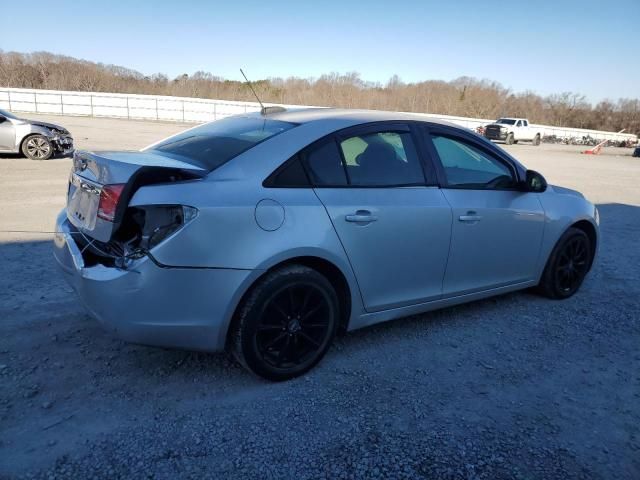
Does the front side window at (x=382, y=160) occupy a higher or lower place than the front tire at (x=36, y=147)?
higher

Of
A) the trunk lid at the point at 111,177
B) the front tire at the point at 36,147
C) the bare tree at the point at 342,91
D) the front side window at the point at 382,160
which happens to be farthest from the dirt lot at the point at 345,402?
the bare tree at the point at 342,91

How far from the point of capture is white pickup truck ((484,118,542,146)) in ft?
116

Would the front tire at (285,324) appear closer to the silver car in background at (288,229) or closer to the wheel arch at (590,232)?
the silver car in background at (288,229)

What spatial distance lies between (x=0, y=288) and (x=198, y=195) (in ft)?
8.57

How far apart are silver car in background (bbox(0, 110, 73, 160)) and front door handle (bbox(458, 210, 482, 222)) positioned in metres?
12.5

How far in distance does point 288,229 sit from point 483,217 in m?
1.70

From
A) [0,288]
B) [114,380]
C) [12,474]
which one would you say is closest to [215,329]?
[114,380]

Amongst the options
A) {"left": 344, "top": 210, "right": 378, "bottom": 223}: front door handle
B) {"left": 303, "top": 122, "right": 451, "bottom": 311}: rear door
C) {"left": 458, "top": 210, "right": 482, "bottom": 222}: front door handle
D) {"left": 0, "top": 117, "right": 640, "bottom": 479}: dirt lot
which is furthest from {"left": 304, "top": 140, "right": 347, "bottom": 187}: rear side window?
{"left": 0, "top": 117, "right": 640, "bottom": 479}: dirt lot

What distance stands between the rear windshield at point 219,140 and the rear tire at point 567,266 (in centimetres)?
281

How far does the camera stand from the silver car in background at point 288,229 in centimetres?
268

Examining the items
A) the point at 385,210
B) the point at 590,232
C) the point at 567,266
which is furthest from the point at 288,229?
the point at 590,232

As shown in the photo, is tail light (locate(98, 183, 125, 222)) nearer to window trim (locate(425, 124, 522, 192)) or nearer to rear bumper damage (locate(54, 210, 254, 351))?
rear bumper damage (locate(54, 210, 254, 351))

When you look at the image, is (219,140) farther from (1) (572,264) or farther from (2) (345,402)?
(1) (572,264)

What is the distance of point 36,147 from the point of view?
12992mm
